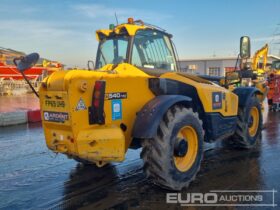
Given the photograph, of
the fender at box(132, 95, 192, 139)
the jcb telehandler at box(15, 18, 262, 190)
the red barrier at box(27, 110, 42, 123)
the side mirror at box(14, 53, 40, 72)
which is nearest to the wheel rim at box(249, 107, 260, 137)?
the jcb telehandler at box(15, 18, 262, 190)

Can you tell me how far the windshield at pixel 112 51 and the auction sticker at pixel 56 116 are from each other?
1.22m

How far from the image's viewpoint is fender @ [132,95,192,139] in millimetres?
4169

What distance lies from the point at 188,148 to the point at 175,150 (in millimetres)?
409

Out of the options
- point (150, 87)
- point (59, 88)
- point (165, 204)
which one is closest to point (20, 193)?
point (59, 88)

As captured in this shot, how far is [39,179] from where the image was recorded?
5195 mm

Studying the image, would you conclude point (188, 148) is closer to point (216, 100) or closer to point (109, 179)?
point (216, 100)

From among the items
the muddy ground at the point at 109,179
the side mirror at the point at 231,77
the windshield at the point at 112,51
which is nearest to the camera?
the muddy ground at the point at 109,179

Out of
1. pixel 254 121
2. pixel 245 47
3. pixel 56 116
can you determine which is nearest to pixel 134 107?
pixel 56 116

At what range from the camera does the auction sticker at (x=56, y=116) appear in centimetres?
411

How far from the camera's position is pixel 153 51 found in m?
5.23

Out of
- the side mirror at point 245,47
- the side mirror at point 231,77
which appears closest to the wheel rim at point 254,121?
the side mirror at point 231,77

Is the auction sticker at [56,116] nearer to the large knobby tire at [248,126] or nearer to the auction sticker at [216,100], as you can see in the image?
the auction sticker at [216,100]

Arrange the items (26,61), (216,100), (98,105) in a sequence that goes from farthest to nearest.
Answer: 1. (216,100)
2. (26,61)
3. (98,105)

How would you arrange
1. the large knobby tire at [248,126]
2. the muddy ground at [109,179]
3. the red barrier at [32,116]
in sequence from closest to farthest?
the muddy ground at [109,179] → the large knobby tire at [248,126] → the red barrier at [32,116]
